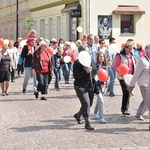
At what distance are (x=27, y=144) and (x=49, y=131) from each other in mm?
1215

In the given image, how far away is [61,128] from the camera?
10.0 metres

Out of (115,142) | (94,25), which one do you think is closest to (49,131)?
(115,142)

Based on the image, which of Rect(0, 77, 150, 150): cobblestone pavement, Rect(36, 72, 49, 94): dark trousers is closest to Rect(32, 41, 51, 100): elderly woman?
Rect(36, 72, 49, 94): dark trousers

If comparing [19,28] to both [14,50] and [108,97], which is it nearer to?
[14,50]

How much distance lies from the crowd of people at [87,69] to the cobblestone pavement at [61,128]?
37 cm

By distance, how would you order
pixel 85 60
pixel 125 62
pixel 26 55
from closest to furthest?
pixel 85 60, pixel 125 62, pixel 26 55

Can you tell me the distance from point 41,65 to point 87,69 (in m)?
4.61

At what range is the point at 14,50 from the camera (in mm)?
21516

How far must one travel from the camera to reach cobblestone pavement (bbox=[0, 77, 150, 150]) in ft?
27.7

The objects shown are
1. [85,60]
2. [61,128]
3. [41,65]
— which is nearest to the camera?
[85,60]

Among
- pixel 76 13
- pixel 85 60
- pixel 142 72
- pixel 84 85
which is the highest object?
pixel 76 13

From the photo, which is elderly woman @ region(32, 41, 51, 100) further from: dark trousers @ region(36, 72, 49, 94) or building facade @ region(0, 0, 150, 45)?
building facade @ region(0, 0, 150, 45)

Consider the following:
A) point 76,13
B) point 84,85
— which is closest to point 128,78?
point 84,85

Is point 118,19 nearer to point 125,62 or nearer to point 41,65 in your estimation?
point 41,65
